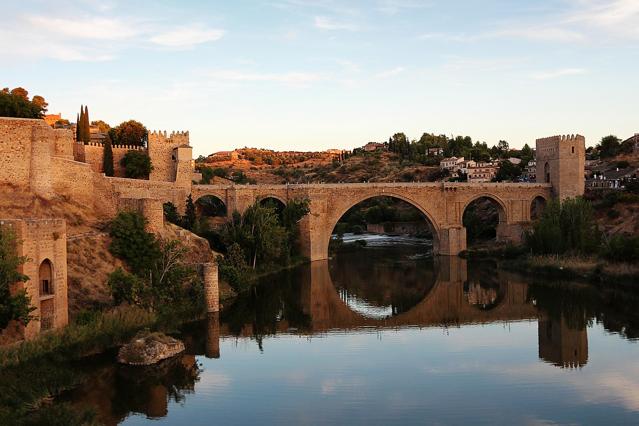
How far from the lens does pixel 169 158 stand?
28.9 meters

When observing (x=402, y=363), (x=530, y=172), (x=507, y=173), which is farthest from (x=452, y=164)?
(x=402, y=363)

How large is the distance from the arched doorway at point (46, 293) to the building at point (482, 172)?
43007 mm

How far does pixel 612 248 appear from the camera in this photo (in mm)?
24469

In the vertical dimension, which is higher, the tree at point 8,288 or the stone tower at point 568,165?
the stone tower at point 568,165

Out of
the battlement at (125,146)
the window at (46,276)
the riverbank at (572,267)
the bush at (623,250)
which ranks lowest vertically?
the riverbank at (572,267)

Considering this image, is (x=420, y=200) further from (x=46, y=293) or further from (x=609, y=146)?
(x=609, y=146)

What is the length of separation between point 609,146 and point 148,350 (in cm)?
4670

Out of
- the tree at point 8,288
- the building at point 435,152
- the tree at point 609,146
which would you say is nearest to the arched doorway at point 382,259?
the tree at point 8,288

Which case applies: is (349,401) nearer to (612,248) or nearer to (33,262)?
(33,262)

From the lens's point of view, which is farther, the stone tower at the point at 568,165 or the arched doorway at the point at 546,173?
the arched doorway at the point at 546,173

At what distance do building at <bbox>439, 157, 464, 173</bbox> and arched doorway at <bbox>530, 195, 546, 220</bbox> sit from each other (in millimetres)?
21691

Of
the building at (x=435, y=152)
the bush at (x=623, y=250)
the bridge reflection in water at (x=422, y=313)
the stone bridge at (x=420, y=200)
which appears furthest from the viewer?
the building at (x=435, y=152)

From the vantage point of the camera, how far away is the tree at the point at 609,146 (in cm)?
4968

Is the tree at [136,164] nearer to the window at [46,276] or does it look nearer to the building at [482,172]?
the window at [46,276]
